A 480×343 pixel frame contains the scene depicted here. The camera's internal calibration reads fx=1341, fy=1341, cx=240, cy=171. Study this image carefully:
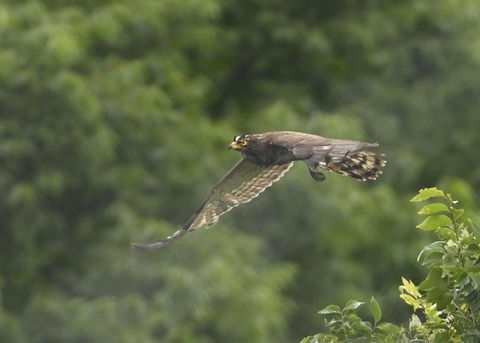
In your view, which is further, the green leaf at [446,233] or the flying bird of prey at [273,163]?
the flying bird of prey at [273,163]

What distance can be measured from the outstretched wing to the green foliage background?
247 cm

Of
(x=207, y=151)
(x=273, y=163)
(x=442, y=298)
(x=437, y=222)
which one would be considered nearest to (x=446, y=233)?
(x=437, y=222)

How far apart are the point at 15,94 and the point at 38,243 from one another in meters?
1.25

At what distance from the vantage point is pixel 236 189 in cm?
753

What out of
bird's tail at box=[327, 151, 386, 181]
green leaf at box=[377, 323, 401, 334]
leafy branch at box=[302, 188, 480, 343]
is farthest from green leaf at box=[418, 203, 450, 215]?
bird's tail at box=[327, 151, 386, 181]

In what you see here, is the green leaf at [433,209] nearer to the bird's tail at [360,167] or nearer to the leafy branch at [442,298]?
the leafy branch at [442,298]

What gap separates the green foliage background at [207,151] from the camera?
404 inches

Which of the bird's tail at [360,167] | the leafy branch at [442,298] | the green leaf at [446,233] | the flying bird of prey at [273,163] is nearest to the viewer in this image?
the leafy branch at [442,298]

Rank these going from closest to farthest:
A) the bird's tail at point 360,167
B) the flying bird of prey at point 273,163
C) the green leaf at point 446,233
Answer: the green leaf at point 446,233
the flying bird of prey at point 273,163
the bird's tail at point 360,167

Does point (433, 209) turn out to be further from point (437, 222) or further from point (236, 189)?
point (236, 189)

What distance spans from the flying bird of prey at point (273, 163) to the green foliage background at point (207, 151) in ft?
8.26

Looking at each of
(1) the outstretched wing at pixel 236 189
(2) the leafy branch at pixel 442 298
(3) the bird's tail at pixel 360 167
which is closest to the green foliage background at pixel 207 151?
(1) the outstretched wing at pixel 236 189

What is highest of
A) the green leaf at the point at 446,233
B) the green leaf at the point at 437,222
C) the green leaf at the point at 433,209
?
the green leaf at the point at 433,209

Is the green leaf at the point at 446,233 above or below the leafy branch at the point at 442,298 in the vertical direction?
above
